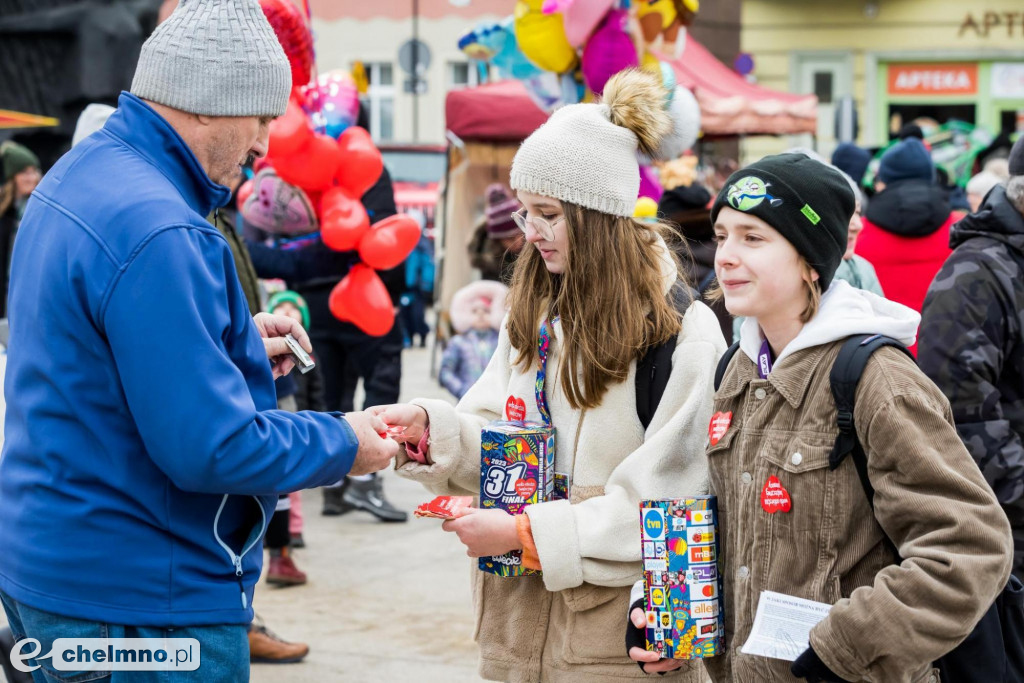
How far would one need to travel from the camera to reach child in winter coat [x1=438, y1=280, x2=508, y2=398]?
7.39 m

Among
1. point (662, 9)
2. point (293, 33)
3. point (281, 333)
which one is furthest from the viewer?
point (662, 9)

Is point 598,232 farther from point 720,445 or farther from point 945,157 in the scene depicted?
point 945,157

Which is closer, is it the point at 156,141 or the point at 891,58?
the point at 156,141

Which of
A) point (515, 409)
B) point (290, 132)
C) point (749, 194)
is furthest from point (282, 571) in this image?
point (749, 194)

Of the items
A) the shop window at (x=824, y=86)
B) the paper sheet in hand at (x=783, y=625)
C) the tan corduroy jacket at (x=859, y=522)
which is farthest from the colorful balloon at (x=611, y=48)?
the shop window at (x=824, y=86)

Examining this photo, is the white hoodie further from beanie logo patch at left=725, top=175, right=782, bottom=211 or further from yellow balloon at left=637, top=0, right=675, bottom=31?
yellow balloon at left=637, top=0, right=675, bottom=31

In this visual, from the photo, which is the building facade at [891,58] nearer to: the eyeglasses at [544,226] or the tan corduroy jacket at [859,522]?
the eyeglasses at [544,226]

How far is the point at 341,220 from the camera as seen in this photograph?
615cm

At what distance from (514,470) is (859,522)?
2.55 ft

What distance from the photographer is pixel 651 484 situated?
2539 millimetres

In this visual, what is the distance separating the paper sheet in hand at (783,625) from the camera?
7.09ft

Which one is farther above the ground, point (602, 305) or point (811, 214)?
point (811, 214)

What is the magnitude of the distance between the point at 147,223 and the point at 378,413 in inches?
31.9

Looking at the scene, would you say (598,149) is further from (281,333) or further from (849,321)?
(281,333)
